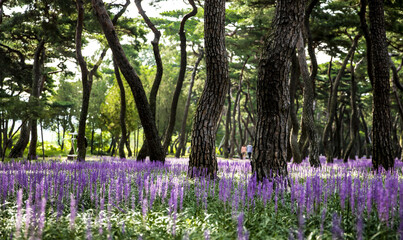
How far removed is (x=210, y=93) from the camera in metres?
7.71

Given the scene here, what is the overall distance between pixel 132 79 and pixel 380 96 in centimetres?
742

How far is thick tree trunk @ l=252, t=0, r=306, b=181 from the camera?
241 inches

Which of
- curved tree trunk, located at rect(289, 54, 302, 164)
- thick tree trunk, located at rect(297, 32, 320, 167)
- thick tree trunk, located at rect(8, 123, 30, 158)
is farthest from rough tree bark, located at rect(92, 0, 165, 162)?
thick tree trunk, located at rect(8, 123, 30, 158)

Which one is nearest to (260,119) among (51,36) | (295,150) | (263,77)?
(263,77)

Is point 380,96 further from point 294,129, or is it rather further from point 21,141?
point 21,141

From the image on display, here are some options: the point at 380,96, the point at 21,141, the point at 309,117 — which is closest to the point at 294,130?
the point at 309,117

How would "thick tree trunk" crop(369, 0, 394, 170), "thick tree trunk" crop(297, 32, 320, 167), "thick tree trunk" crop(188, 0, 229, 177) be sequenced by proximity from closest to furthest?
"thick tree trunk" crop(188, 0, 229, 177) < "thick tree trunk" crop(369, 0, 394, 170) < "thick tree trunk" crop(297, 32, 320, 167)

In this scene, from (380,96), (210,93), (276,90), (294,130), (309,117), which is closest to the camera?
(276,90)

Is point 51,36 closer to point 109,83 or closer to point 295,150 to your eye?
point 295,150

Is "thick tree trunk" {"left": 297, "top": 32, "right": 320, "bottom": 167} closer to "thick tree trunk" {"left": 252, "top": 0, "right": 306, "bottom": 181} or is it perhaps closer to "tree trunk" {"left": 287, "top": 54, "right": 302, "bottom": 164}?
"tree trunk" {"left": 287, "top": 54, "right": 302, "bottom": 164}

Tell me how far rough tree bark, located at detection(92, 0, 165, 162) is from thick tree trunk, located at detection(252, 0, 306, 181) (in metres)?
5.47

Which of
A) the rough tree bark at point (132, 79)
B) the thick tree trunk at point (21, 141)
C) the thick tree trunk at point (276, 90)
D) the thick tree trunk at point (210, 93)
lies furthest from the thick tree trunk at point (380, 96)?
the thick tree trunk at point (21, 141)

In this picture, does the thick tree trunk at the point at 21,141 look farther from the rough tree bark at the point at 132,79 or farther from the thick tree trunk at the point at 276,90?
the thick tree trunk at the point at 276,90

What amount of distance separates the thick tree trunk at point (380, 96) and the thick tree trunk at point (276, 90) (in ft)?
14.9
